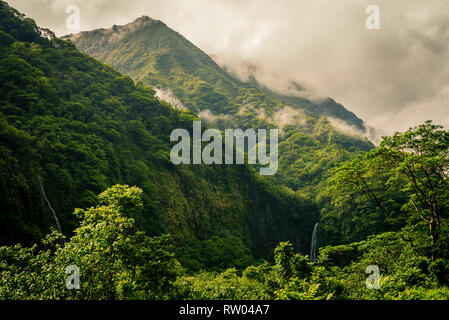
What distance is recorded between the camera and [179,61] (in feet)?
447

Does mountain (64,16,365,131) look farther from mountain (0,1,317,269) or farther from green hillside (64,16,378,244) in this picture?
mountain (0,1,317,269)

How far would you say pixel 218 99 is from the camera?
119 m

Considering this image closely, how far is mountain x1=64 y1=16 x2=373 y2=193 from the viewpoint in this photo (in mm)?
80000

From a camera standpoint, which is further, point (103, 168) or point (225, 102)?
point (225, 102)

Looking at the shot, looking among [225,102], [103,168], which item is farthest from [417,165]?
[225,102]

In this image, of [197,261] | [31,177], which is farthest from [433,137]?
[31,177]

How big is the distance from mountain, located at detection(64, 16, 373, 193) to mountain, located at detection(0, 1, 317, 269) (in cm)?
2307

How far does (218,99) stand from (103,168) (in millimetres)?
95272

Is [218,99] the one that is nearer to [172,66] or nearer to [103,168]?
[172,66]

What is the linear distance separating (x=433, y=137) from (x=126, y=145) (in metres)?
34.5

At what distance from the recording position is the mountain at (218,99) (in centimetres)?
8000

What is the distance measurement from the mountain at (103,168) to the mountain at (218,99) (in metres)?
23.1

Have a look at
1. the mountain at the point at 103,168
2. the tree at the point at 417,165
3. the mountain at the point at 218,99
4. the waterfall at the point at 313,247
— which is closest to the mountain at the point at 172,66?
the mountain at the point at 218,99

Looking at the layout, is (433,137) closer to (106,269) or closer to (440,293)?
(440,293)
